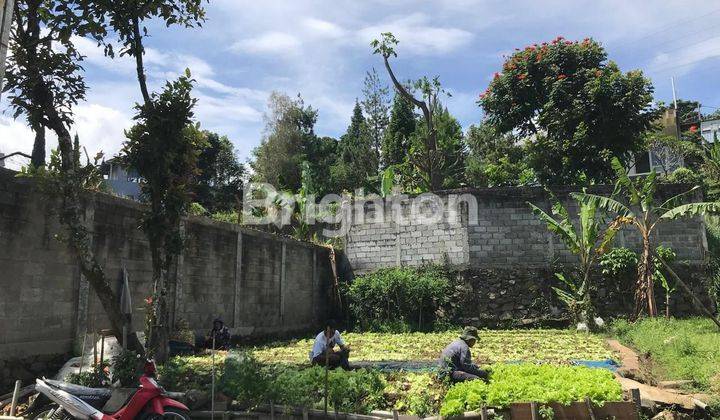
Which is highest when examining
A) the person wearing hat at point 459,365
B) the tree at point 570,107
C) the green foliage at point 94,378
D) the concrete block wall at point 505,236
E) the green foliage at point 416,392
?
the tree at point 570,107

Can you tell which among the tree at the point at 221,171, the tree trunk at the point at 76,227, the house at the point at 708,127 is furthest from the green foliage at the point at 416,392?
the house at the point at 708,127

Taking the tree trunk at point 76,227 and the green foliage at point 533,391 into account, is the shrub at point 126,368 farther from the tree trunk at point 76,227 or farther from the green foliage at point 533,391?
the green foliage at point 533,391

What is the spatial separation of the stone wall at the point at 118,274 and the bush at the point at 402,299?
6.84 ft

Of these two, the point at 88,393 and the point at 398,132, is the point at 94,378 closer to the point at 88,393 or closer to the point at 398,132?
the point at 88,393

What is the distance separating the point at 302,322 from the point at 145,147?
10.2 meters

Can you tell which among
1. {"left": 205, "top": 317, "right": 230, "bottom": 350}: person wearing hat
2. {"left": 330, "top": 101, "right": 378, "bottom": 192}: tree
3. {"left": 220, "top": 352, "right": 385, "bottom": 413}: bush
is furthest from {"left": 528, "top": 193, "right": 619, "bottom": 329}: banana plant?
{"left": 330, "top": 101, "right": 378, "bottom": 192}: tree

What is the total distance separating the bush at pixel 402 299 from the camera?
682 inches

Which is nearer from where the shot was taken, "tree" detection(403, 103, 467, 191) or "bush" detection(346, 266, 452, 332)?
"bush" detection(346, 266, 452, 332)

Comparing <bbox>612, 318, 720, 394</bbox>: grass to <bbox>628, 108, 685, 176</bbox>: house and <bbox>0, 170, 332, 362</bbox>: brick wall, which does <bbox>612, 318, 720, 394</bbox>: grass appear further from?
<bbox>628, 108, 685, 176</bbox>: house

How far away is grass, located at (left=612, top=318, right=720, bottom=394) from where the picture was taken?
7.65 metres

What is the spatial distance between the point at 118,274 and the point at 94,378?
12.0ft

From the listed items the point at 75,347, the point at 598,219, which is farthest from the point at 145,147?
the point at 598,219

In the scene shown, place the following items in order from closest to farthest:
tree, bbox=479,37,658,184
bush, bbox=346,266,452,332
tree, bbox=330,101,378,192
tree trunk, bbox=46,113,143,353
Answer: tree trunk, bbox=46,113,143,353, bush, bbox=346,266,452,332, tree, bbox=479,37,658,184, tree, bbox=330,101,378,192

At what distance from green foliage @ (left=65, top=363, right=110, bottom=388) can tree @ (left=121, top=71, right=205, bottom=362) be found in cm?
135
